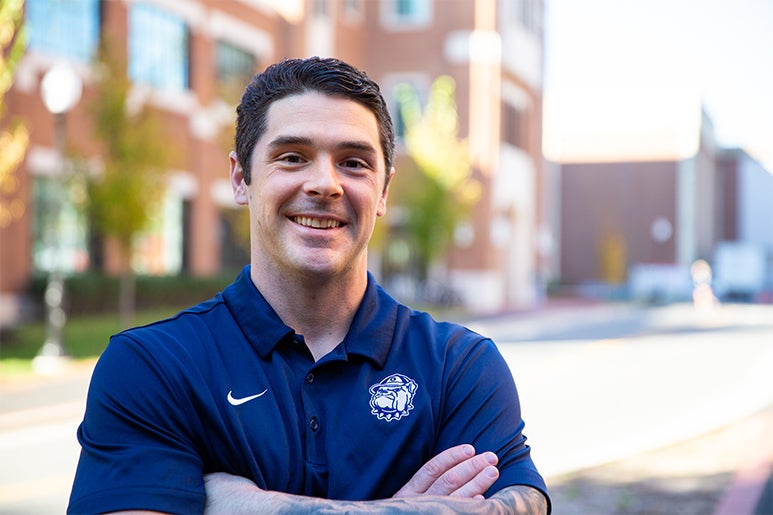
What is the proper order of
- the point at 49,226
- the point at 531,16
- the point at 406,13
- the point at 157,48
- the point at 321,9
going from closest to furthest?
the point at 49,226 < the point at 157,48 < the point at 321,9 < the point at 406,13 < the point at 531,16

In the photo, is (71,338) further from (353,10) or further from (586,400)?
(353,10)

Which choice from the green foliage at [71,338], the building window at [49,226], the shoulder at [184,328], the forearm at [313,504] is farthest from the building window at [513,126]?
the forearm at [313,504]

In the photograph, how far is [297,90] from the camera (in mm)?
2629

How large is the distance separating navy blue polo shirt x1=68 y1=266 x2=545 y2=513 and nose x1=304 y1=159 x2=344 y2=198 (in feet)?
1.17

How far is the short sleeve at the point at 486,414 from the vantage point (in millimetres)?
2635

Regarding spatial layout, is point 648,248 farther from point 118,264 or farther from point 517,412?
point 517,412

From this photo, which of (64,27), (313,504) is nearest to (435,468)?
(313,504)

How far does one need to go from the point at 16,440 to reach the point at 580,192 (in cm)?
5421

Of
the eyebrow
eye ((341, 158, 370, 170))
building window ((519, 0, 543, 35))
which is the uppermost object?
building window ((519, 0, 543, 35))

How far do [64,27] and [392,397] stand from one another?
20193 mm

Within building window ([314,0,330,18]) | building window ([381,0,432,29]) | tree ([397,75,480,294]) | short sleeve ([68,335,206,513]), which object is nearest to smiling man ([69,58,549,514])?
short sleeve ([68,335,206,513])

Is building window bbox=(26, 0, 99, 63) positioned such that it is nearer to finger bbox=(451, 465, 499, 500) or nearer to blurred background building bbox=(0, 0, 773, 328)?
blurred background building bbox=(0, 0, 773, 328)

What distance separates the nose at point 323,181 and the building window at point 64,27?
59.7 feet

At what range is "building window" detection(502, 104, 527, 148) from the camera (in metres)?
38.1
